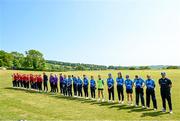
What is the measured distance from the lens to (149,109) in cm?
1788

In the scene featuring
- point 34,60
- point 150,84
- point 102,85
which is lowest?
point 102,85

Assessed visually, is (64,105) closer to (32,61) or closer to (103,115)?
(103,115)

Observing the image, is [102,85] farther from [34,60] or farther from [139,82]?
[34,60]

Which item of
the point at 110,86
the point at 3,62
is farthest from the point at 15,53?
the point at 110,86

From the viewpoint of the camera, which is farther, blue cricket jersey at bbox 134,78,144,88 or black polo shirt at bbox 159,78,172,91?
blue cricket jersey at bbox 134,78,144,88

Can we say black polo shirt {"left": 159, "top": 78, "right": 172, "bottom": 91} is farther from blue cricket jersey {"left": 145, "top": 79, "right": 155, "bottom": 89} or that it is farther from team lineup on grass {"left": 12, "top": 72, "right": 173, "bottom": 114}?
blue cricket jersey {"left": 145, "top": 79, "right": 155, "bottom": 89}

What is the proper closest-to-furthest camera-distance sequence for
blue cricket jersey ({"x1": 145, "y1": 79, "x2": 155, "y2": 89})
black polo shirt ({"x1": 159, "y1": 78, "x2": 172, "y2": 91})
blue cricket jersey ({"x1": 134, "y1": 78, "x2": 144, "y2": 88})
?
1. black polo shirt ({"x1": 159, "y1": 78, "x2": 172, "y2": 91})
2. blue cricket jersey ({"x1": 145, "y1": 79, "x2": 155, "y2": 89})
3. blue cricket jersey ({"x1": 134, "y1": 78, "x2": 144, "y2": 88})

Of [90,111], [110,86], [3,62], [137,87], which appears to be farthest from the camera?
[3,62]

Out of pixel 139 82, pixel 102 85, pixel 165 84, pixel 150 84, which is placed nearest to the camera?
pixel 165 84

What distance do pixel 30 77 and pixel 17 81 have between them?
12.6 feet

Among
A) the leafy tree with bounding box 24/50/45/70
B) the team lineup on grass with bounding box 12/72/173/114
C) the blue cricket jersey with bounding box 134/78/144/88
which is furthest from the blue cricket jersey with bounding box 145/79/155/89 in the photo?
the leafy tree with bounding box 24/50/45/70

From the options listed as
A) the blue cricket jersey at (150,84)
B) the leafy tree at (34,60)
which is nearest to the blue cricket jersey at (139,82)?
the blue cricket jersey at (150,84)

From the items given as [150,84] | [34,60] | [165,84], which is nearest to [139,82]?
[150,84]

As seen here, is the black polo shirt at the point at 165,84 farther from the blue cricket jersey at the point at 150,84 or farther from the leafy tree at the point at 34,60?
the leafy tree at the point at 34,60
